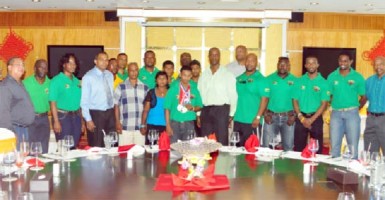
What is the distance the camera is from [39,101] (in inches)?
228

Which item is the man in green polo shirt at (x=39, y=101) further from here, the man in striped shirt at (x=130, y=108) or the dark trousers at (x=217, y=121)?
the dark trousers at (x=217, y=121)

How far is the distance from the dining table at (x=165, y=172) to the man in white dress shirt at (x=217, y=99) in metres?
1.77

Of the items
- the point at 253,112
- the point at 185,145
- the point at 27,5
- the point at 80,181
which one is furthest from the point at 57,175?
the point at 27,5

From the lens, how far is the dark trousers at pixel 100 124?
561 cm

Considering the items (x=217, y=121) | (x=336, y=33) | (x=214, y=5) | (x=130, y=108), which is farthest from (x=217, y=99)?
Result: (x=336, y=33)

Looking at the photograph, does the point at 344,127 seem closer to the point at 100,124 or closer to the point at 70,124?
the point at 100,124

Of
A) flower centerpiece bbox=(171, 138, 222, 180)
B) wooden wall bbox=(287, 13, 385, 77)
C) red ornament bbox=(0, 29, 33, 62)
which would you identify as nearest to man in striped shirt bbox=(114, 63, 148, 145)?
flower centerpiece bbox=(171, 138, 222, 180)

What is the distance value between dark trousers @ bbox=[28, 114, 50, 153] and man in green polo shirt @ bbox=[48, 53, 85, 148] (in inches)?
9.5

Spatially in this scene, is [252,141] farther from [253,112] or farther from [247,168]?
[253,112]

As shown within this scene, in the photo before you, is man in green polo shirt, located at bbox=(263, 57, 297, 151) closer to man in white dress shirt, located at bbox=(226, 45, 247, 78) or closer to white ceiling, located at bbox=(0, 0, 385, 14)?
man in white dress shirt, located at bbox=(226, 45, 247, 78)

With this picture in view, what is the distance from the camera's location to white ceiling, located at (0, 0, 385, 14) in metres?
9.38

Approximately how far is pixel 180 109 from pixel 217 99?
62 centimetres

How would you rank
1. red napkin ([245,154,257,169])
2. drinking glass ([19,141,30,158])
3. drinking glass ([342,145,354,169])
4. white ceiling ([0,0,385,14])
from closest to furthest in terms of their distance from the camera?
1. drinking glass ([19,141,30,158])
2. drinking glass ([342,145,354,169])
3. red napkin ([245,154,257,169])
4. white ceiling ([0,0,385,14])

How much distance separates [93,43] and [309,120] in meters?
6.65
